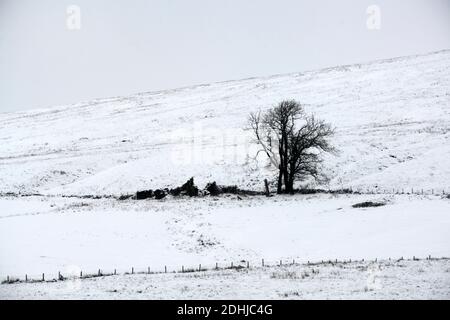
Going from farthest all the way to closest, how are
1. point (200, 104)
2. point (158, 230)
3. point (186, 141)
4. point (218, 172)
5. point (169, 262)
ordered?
point (200, 104)
point (186, 141)
point (218, 172)
point (158, 230)
point (169, 262)

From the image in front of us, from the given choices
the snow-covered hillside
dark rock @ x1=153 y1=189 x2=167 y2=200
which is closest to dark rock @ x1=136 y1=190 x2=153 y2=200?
dark rock @ x1=153 y1=189 x2=167 y2=200

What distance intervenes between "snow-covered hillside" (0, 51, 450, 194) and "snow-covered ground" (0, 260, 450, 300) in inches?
909

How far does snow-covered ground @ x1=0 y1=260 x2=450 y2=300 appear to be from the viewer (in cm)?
1936

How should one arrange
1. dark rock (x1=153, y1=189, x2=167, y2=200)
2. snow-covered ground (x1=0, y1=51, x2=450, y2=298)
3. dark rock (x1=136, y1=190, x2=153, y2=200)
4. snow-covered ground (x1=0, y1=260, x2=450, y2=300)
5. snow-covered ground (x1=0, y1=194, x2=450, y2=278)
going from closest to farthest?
snow-covered ground (x1=0, y1=260, x2=450, y2=300) → snow-covered ground (x1=0, y1=51, x2=450, y2=298) → snow-covered ground (x1=0, y1=194, x2=450, y2=278) → dark rock (x1=153, y1=189, x2=167, y2=200) → dark rock (x1=136, y1=190, x2=153, y2=200)

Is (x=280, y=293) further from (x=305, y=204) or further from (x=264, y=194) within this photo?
(x=264, y=194)

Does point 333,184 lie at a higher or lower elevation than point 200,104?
lower

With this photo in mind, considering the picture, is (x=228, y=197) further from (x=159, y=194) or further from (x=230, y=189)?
(x=159, y=194)

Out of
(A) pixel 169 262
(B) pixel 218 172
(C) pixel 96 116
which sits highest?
(C) pixel 96 116

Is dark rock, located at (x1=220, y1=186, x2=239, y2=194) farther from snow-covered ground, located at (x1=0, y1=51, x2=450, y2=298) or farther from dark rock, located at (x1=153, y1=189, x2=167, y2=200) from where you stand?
dark rock, located at (x1=153, y1=189, x2=167, y2=200)

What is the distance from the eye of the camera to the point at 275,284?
21.3m

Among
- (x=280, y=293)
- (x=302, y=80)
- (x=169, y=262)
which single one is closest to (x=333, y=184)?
(x=169, y=262)

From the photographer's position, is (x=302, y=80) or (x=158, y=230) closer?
(x=158, y=230)

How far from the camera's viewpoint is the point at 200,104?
94938 mm

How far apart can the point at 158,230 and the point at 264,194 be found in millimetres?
13627
